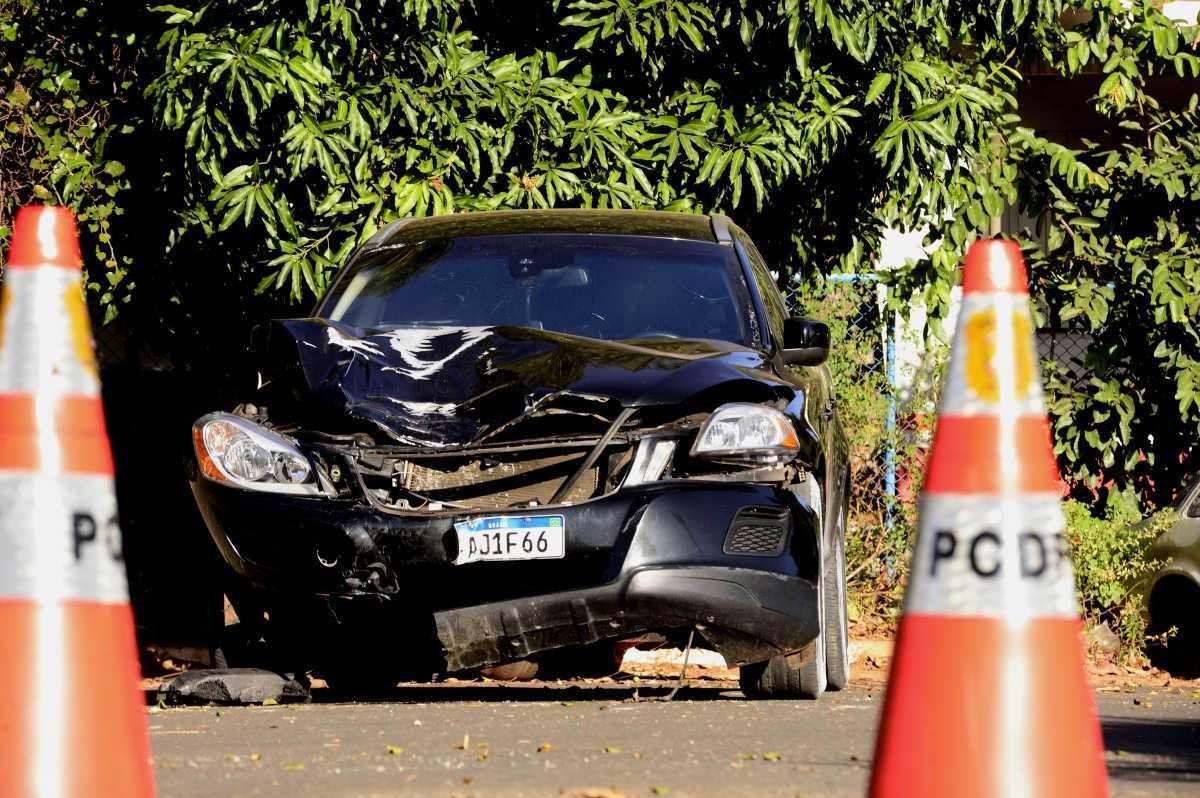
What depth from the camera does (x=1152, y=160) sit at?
12227 millimetres

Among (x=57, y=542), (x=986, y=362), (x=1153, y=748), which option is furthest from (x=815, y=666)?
(x=57, y=542)

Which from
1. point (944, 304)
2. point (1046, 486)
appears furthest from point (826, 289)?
point (1046, 486)

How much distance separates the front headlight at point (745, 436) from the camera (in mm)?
6031

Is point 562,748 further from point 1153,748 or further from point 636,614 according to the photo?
point 1153,748

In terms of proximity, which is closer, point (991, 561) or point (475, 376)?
point (991, 561)

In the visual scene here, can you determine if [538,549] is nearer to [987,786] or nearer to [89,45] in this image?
[987,786]

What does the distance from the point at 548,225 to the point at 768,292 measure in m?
0.91

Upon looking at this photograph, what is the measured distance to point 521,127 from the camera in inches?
369

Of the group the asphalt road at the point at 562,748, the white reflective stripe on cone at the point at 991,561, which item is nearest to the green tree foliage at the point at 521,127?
the asphalt road at the point at 562,748

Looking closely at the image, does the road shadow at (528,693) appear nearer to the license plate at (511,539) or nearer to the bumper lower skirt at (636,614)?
the bumper lower skirt at (636,614)

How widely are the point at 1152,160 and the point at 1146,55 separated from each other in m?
0.77

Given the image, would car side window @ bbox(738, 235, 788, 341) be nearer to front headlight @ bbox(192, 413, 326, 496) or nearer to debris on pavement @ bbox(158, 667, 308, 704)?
front headlight @ bbox(192, 413, 326, 496)

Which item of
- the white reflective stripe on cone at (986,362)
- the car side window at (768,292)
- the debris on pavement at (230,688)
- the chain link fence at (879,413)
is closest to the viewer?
the white reflective stripe on cone at (986,362)

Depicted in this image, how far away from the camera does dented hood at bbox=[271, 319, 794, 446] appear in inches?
240
